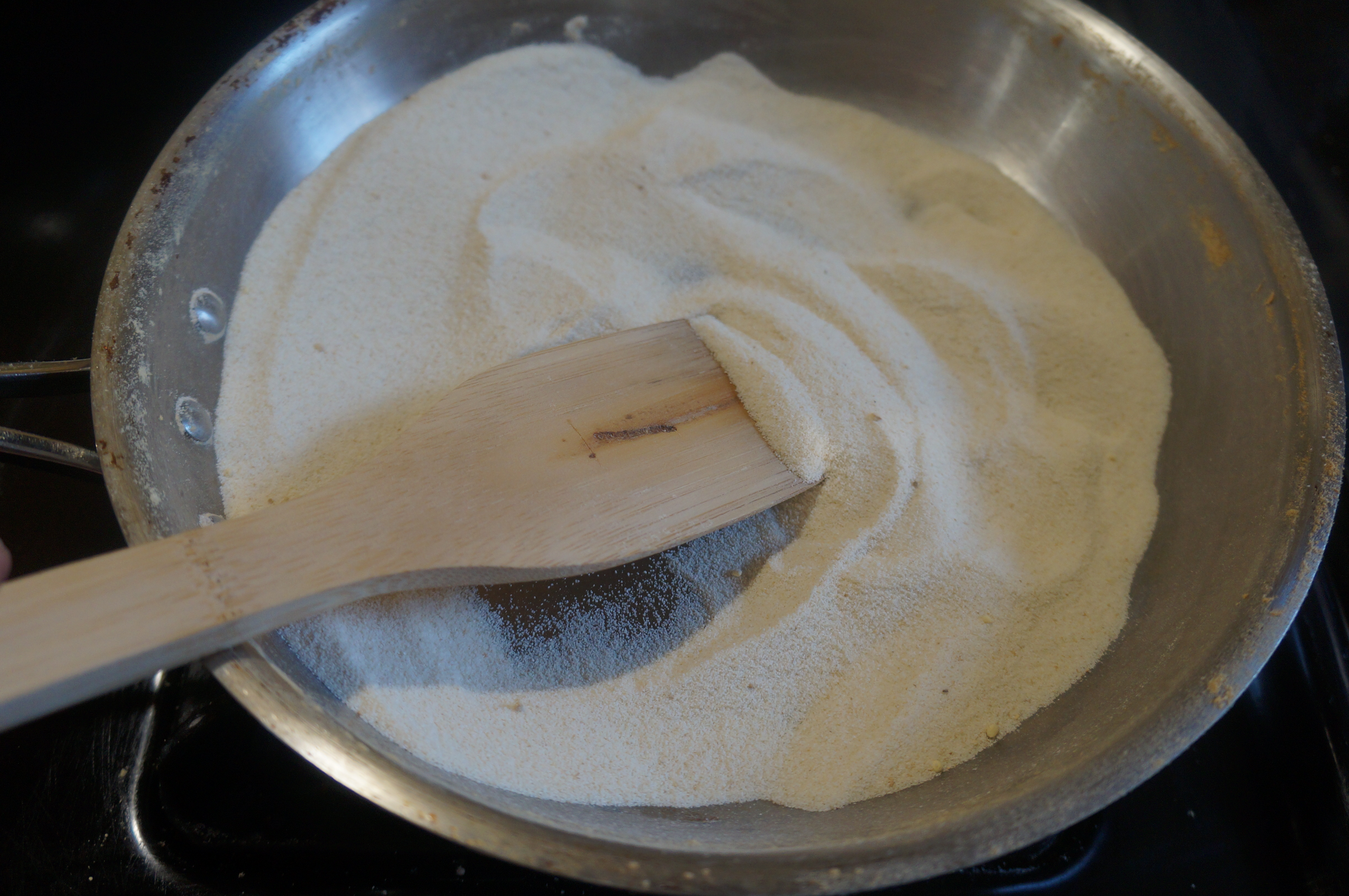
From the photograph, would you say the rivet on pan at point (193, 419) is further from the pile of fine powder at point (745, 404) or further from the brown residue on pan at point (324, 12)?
the brown residue on pan at point (324, 12)

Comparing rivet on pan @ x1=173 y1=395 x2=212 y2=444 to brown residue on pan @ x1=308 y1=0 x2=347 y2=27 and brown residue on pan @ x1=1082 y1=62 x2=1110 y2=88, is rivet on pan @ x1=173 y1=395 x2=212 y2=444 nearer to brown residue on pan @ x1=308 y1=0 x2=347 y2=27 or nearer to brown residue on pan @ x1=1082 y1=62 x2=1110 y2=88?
brown residue on pan @ x1=308 y1=0 x2=347 y2=27

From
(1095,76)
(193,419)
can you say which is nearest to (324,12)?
(193,419)

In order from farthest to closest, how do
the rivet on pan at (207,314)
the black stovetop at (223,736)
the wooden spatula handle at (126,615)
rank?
the rivet on pan at (207,314), the black stovetop at (223,736), the wooden spatula handle at (126,615)

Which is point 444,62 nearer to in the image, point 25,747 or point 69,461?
point 69,461

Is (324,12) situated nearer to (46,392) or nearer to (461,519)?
(46,392)

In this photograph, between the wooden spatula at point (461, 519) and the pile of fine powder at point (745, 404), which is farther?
the pile of fine powder at point (745, 404)

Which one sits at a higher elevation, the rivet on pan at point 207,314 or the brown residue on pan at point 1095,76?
the brown residue on pan at point 1095,76

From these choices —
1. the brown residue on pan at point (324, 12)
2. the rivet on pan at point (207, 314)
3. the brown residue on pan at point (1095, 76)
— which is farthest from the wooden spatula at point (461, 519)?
the brown residue on pan at point (1095, 76)
